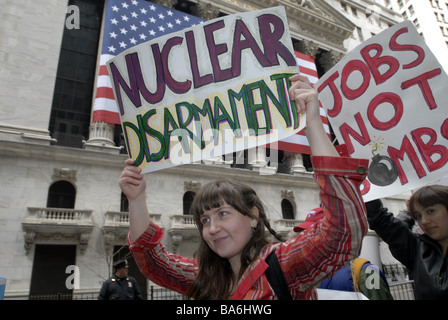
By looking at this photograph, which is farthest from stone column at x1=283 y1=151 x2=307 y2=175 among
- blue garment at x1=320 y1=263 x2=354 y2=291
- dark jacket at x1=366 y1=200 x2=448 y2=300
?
blue garment at x1=320 y1=263 x2=354 y2=291

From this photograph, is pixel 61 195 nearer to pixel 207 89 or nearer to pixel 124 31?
pixel 124 31

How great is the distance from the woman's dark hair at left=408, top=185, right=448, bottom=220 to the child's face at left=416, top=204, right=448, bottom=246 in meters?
0.04

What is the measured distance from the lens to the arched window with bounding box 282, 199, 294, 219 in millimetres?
20919

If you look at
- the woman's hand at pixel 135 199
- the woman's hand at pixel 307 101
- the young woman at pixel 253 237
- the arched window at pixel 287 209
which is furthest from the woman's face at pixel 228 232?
the arched window at pixel 287 209

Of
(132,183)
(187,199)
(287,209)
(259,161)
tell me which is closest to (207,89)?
(132,183)

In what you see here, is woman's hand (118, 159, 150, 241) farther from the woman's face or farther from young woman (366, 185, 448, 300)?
young woman (366, 185, 448, 300)

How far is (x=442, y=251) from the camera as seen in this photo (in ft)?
8.41

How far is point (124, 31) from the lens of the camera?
50.1ft

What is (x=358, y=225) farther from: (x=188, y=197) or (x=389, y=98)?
(x=188, y=197)

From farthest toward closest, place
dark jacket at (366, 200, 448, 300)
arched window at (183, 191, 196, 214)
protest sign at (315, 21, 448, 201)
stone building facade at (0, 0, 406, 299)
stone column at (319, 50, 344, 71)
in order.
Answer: stone column at (319, 50, 344, 71), arched window at (183, 191, 196, 214), stone building facade at (0, 0, 406, 299), protest sign at (315, 21, 448, 201), dark jacket at (366, 200, 448, 300)

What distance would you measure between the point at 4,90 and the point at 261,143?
17975 millimetres

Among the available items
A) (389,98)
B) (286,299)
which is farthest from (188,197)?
(286,299)

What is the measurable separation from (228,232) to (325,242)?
62 centimetres

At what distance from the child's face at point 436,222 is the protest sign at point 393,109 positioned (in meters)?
0.30
